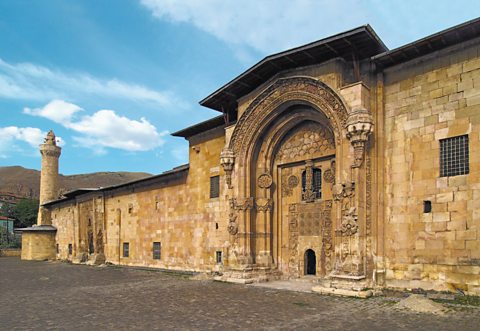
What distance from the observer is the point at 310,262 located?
1543cm

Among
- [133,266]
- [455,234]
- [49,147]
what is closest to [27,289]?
[133,266]

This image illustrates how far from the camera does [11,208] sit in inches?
2825

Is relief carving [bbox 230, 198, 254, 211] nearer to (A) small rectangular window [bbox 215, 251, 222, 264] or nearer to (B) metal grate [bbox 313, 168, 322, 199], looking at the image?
(B) metal grate [bbox 313, 168, 322, 199]

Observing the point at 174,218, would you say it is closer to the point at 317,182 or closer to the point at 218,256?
the point at 218,256

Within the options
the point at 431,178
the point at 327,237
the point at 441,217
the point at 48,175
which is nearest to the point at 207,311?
the point at 327,237

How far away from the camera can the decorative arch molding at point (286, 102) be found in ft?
43.0

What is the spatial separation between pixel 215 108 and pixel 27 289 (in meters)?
10.9

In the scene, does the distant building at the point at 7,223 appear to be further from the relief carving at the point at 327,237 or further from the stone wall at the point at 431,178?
the stone wall at the point at 431,178

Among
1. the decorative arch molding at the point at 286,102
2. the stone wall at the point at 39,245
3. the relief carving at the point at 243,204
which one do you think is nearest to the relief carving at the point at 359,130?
the decorative arch molding at the point at 286,102

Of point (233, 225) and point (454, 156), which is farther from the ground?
point (454, 156)

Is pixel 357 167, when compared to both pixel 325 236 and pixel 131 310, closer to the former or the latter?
pixel 325 236

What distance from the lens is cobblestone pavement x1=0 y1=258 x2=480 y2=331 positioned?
8.25m

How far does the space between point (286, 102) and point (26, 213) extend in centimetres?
6466

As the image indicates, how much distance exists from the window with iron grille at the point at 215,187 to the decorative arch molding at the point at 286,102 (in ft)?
9.99
